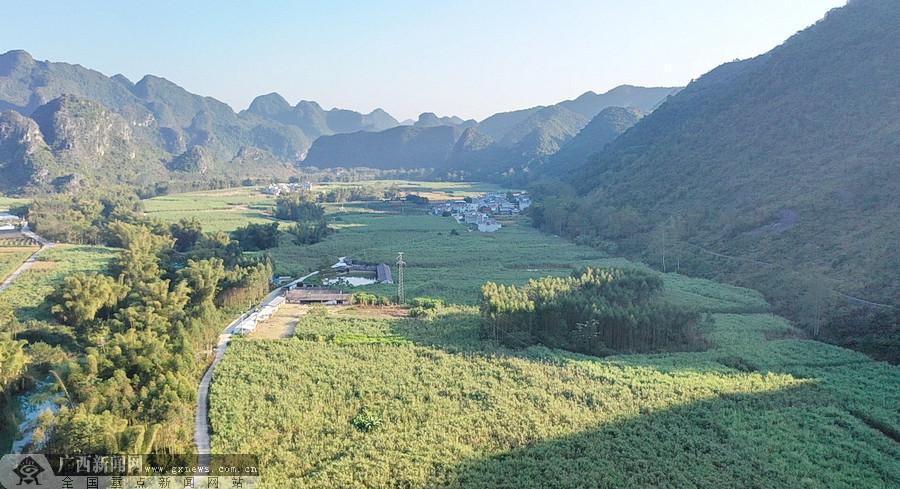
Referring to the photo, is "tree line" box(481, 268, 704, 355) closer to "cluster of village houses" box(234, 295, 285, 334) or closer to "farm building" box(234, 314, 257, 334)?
"farm building" box(234, 314, 257, 334)

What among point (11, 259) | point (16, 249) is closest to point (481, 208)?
point (16, 249)

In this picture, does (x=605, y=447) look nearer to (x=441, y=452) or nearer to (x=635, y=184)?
(x=441, y=452)

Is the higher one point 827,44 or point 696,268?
point 827,44

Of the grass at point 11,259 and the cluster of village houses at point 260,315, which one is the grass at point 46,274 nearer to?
the grass at point 11,259

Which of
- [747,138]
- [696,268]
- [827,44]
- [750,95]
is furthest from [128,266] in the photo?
[827,44]

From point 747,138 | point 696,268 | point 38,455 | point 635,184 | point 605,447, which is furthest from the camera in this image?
point 635,184

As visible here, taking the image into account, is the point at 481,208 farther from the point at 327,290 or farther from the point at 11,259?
the point at 11,259

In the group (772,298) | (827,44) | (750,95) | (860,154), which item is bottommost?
(772,298)
